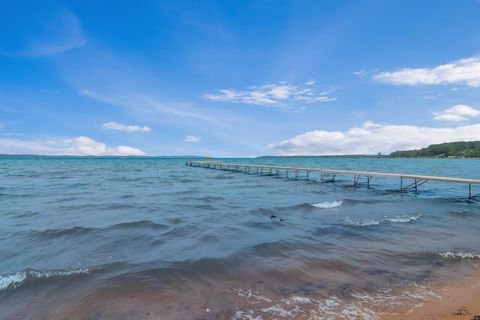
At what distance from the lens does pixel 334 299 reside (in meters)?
5.46

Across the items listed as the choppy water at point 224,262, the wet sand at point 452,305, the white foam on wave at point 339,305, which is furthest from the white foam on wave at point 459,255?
the white foam on wave at point 339,305

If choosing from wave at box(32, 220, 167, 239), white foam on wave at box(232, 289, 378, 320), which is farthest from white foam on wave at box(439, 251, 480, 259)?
wave at box(32, 220, 167, 239)

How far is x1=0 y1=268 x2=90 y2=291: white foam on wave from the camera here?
616cm

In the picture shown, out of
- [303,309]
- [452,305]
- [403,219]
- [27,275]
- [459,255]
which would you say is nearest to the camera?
[303,309]

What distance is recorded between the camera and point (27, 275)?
21.4 ft

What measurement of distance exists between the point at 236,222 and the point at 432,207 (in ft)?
37.8

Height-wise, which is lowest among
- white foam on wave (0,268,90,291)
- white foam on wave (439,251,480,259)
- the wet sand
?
white foam on wave (0,268,90,291)

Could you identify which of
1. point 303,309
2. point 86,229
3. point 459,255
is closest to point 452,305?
point 303,309

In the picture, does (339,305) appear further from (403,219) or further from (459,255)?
(403,219)

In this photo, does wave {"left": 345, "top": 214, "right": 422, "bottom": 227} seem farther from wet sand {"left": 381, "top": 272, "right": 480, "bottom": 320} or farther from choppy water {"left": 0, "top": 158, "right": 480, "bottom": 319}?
wet sand {"left": 381, "top": 272, "right": 480, "bottom": 320}

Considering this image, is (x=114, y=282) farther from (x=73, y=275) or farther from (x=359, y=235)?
(x=359, y=235)

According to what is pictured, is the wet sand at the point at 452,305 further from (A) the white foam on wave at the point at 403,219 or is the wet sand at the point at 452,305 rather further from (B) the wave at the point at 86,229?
(B) the wave at the point at 86,229

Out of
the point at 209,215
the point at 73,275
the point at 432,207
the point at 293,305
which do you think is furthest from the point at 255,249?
the point at 432,207

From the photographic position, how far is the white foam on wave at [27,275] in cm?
616
